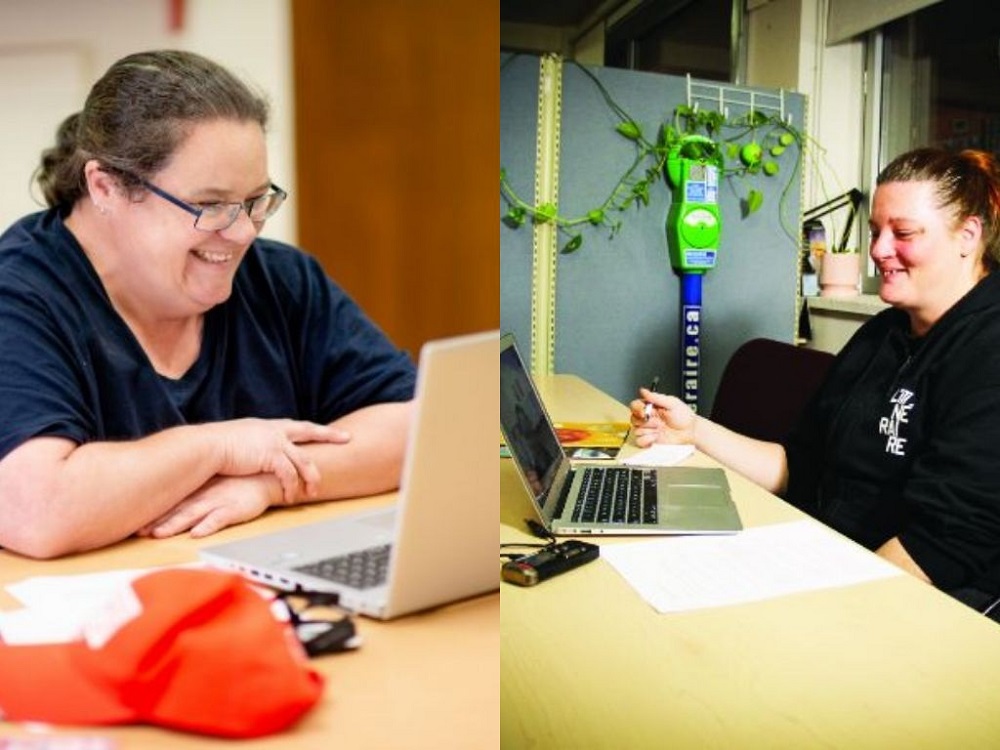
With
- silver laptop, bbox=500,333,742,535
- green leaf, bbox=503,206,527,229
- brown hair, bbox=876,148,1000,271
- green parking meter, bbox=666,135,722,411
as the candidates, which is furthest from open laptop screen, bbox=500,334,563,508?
brown hair, bbox=876,148,1000,271

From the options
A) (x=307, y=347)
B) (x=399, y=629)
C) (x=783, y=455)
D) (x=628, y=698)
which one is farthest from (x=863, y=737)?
(x=307, y=347)

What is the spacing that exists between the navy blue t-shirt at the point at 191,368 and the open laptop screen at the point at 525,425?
0.17 metres

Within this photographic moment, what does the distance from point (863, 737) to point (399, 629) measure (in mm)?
219

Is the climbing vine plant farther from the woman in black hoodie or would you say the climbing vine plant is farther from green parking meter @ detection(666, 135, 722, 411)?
the woman in black hoodie

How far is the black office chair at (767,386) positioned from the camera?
2.87 feet

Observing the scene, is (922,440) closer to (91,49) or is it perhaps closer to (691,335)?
(691,335)

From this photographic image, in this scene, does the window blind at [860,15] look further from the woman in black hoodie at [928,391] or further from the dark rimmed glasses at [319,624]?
the dark rimmed glasses at [319,624]

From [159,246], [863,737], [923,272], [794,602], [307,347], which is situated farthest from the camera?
[307,347]

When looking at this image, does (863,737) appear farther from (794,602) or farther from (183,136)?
(183,136)

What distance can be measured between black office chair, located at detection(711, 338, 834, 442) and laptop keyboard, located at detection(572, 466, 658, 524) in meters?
0.14

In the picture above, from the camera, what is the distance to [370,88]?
2.65 feet

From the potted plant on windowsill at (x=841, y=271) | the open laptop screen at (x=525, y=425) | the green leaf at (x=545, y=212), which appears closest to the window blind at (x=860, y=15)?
the potted plant on windowsill at (x=841, y=271)

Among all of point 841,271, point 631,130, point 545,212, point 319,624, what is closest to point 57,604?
point 319,624

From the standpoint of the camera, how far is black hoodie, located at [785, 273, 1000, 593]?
63 cm
